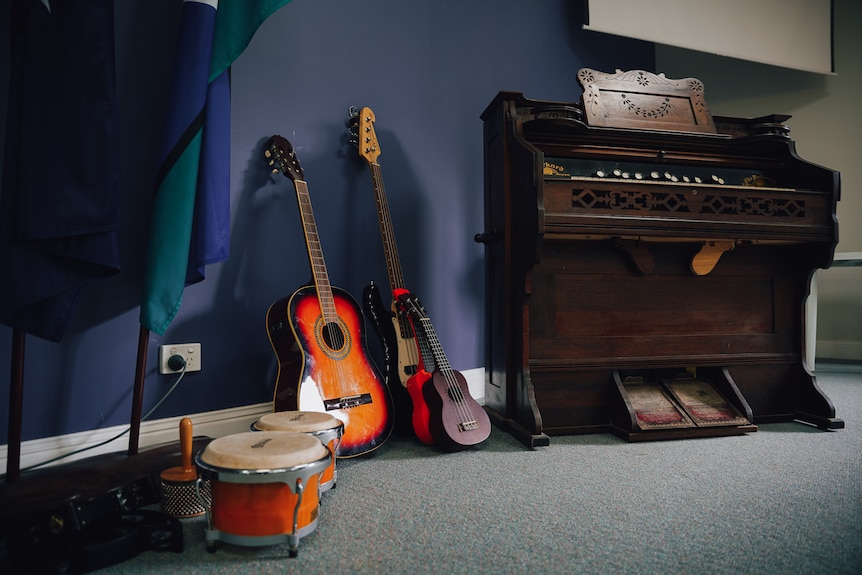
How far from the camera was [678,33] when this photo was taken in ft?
10.2

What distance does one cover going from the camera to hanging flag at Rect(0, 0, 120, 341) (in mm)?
1212

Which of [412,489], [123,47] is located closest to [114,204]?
[123,47]

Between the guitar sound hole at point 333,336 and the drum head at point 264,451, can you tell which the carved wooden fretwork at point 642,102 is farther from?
the drum head at point 264,451

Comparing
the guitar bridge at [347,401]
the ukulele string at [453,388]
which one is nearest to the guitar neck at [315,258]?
the guitar bridge at [347,401]

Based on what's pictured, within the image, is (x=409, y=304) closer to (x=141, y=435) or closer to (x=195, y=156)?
(x=195, y=156)

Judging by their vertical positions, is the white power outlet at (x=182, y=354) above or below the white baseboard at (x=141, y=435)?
above

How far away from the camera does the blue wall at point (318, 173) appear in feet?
5.42

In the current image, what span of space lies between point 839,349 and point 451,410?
3.27m

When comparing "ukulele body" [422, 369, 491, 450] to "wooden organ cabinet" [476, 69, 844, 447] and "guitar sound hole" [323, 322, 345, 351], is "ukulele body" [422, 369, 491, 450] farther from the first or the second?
"guitar sound hole" [323, 322, 345, 351]

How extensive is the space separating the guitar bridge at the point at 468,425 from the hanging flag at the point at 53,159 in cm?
117

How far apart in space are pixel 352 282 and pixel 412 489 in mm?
1015

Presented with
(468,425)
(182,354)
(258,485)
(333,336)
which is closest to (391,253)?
(333,336)

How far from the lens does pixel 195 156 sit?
1522mm

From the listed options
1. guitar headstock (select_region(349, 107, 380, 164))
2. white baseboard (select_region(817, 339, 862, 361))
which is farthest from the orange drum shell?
white baseboard (select_region(817, 339, 862, 361))
